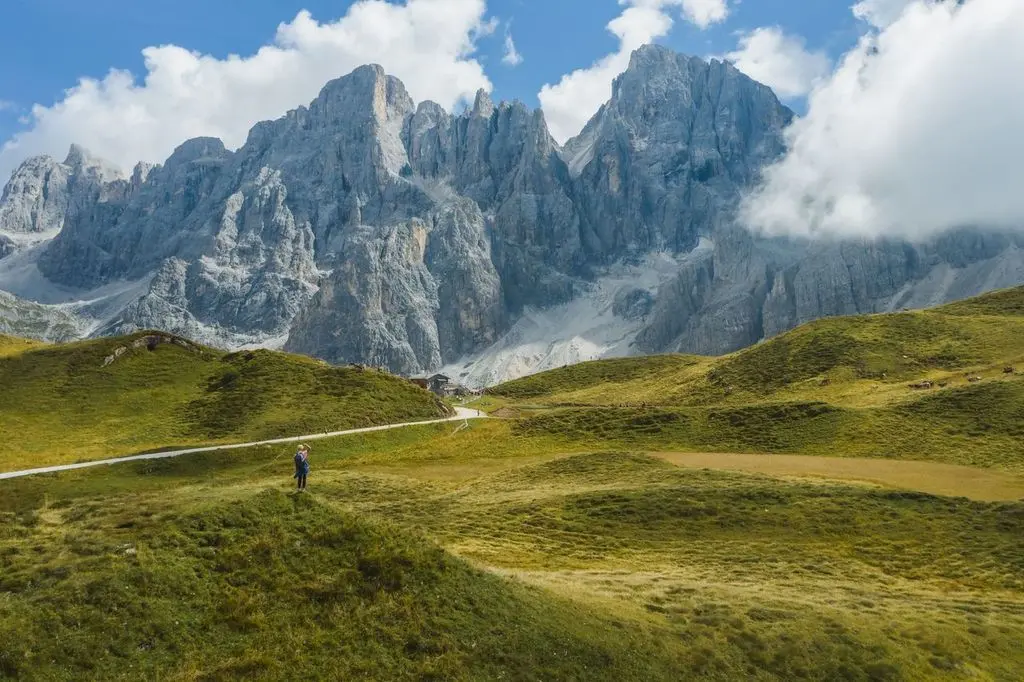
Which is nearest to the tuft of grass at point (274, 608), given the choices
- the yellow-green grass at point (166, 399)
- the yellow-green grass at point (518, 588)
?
the yellow-green grass at point (518, 588)

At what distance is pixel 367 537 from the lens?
2502 cm

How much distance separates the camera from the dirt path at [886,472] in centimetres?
5734

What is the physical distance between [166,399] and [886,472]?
90201 mm

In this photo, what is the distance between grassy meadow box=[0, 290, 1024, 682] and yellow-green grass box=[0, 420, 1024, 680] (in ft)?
0.34

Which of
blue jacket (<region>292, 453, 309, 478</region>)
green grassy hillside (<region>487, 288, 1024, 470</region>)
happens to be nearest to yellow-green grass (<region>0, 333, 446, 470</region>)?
green grassy hillside (<region>487, 288, 1024, 470</region>)

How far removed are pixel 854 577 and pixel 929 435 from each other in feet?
164

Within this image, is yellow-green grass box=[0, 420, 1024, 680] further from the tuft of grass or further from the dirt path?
the dirt path

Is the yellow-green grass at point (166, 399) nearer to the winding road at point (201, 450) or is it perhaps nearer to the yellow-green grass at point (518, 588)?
the winding road at point (201, 450)

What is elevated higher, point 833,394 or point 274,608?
point 833,394

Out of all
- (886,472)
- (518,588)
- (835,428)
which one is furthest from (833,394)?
(518,588)

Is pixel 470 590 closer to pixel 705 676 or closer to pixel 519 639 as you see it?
pixel 519 639

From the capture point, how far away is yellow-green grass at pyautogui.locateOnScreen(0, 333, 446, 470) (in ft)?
257

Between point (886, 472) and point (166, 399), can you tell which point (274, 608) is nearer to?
point (886, 472)

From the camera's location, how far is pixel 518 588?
26406 millimetres
